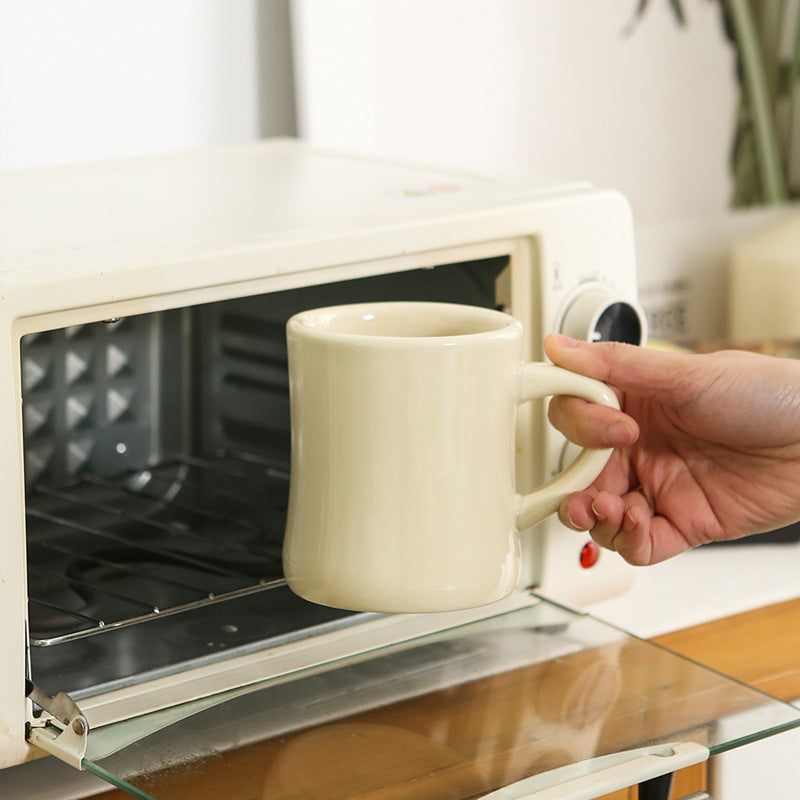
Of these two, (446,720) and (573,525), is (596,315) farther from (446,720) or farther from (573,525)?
(446,720)

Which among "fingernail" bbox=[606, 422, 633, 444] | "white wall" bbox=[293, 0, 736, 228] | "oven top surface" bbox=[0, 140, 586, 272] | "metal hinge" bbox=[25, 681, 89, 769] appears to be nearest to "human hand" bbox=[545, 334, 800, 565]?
"fingernail" bbox=[606, 422, 633, 444]

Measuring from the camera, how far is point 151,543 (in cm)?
72

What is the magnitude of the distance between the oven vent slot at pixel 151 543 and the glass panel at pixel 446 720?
0.07 meters

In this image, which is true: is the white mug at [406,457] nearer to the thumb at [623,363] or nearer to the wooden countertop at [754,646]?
the thumb at [623,363]

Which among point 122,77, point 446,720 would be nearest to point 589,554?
point 446,720

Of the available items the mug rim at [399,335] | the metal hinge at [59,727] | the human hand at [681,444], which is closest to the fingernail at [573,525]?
the human hand at [681,444]

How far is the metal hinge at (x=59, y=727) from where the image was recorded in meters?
0.50

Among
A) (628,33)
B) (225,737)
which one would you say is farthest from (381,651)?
(628,33)

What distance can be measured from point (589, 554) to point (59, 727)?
31 centimetres

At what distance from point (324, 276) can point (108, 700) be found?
21cm

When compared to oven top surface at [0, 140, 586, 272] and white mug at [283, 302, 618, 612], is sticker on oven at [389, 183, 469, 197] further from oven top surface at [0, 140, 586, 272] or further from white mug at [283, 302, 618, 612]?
white mug at [283, 302, 618, 612]

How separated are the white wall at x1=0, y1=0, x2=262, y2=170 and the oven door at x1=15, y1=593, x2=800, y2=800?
0.54 m

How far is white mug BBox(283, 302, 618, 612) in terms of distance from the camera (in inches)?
19.9

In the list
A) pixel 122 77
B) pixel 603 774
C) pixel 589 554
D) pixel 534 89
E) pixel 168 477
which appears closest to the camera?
pixel 603 774
